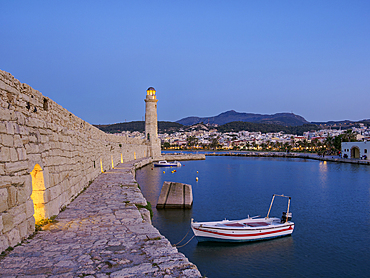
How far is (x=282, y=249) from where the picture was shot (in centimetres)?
1039

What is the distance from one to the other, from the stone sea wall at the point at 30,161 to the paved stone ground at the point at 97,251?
41cm

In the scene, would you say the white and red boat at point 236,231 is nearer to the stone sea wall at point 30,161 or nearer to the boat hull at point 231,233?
the boat hull at point 231,233

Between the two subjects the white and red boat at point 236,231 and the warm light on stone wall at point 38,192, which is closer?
the warm light on stone wall at point 38,192

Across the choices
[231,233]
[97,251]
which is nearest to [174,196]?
[231,233]

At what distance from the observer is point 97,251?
4500 mm

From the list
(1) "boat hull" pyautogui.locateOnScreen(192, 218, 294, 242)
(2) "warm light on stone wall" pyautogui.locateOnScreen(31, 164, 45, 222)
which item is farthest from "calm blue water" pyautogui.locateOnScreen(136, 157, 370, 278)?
(2) "warm light on stone wall" pyautogui.locateOnScreen(31, 164, 45, 222)

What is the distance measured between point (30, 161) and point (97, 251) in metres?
2.37

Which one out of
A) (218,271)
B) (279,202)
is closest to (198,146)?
(279,202)

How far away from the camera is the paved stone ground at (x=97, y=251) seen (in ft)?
12.2

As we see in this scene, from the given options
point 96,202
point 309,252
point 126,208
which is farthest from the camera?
point 309,252

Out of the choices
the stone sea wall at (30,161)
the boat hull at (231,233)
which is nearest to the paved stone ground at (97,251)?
the stone sea wall at (30,161)

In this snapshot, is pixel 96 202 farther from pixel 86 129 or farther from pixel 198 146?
pixel 198 146

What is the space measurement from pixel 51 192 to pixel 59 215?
0.73 metres

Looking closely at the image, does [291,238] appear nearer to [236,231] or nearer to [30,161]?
[236,231]
